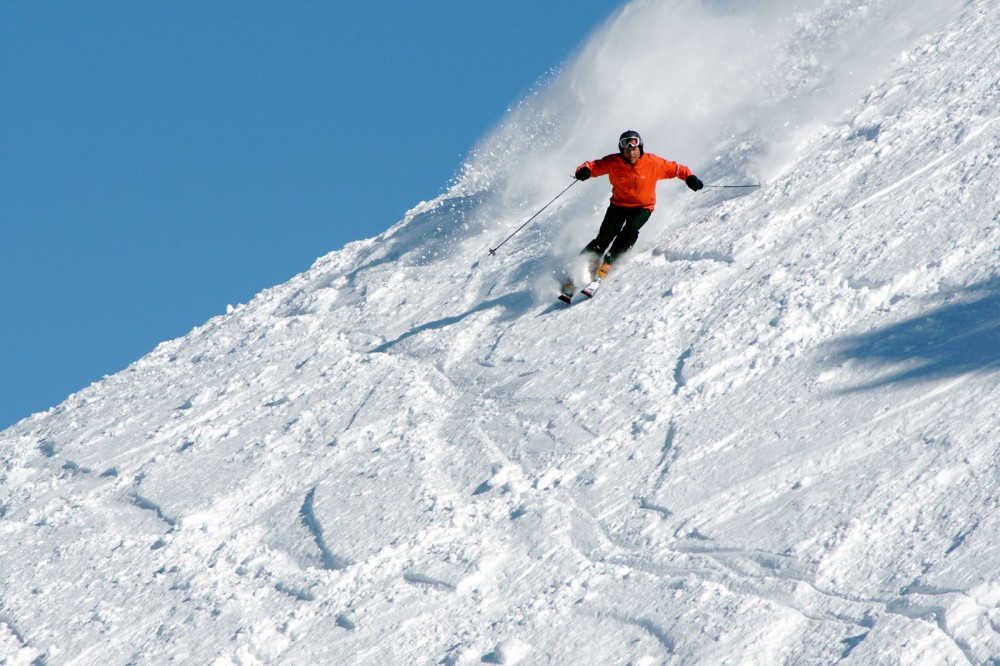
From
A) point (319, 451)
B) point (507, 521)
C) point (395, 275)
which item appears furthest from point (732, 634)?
point (395, 275)

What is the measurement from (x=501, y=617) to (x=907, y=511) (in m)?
1.98

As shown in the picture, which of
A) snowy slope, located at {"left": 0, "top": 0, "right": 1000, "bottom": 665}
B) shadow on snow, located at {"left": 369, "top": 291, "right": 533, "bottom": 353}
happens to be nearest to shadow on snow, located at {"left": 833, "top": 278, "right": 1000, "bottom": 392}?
snowy slope, located at {"left": 0, "top": 0, "right": 1000, "bottom": 665}

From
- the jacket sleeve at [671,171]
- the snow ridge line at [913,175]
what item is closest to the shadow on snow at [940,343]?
the snow ridge line at [913,175]

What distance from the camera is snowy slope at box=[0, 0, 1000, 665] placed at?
5.60 meters

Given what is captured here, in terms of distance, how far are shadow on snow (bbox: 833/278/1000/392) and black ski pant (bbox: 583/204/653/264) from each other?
273 cm

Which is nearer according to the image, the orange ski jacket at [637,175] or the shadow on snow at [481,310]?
the orange ski jacket at [637,175]

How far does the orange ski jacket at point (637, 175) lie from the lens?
9555mm

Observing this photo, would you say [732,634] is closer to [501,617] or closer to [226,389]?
[501,617]

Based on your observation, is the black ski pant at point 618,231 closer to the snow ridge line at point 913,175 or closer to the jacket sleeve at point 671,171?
the jacket sleeve at point 671,171

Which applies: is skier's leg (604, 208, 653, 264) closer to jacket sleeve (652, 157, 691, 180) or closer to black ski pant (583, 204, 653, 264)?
black ski pant (583, 204, 653, 264)


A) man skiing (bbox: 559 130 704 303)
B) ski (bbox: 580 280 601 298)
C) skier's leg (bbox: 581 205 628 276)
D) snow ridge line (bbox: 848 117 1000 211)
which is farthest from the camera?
skier's leg (bbox: 581 205 628 276)

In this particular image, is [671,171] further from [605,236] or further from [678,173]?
[605,236]

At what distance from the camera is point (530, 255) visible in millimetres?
11234

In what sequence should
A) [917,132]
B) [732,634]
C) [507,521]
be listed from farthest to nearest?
[917,132] < [507,521] < [732,634]
